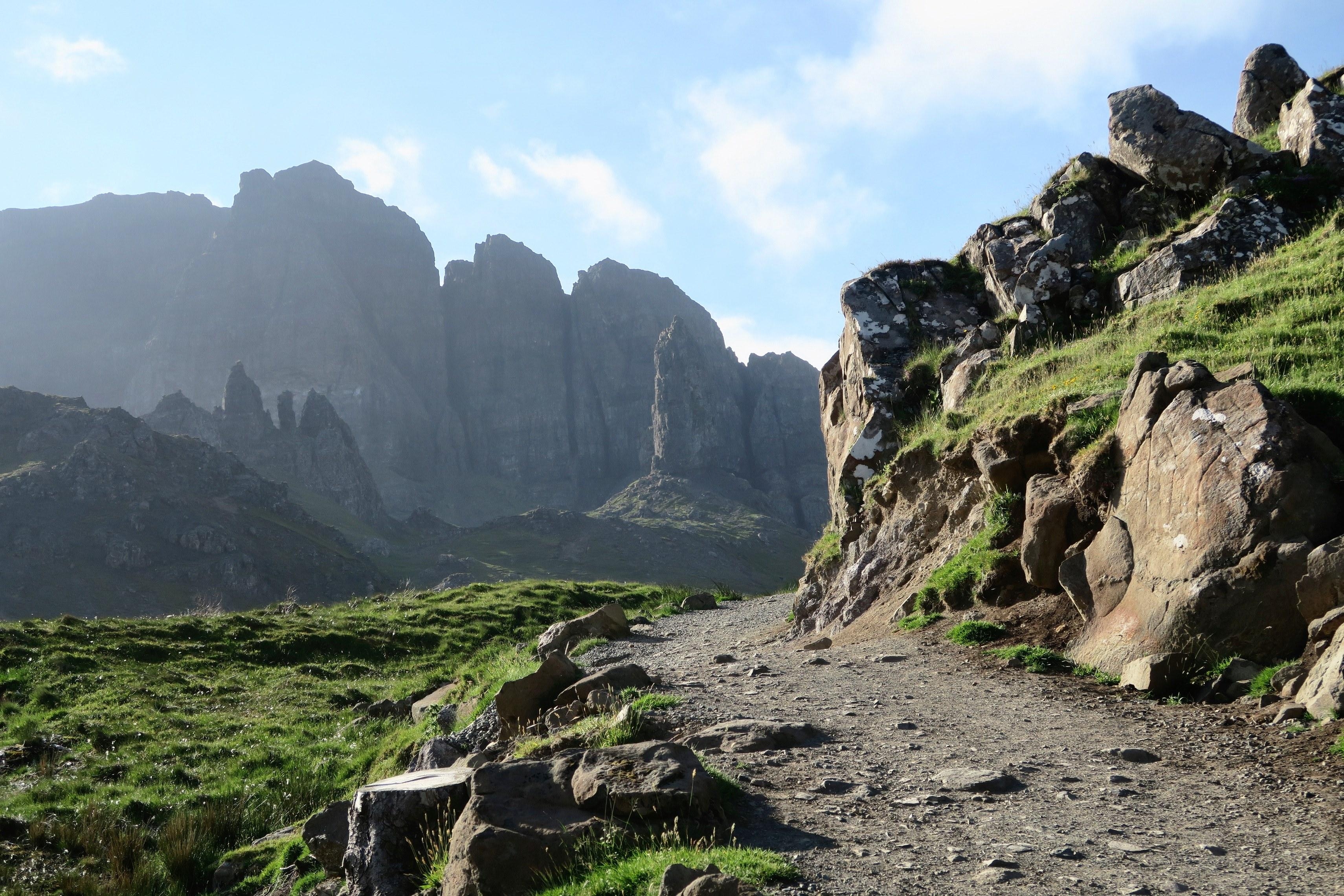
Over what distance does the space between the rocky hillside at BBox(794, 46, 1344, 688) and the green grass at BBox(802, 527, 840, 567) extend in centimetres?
15

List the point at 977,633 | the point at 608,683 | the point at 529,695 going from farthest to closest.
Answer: the point at 977,633 < the point at 529,695 < the point at 608,683

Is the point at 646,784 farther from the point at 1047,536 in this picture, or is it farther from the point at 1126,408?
the point at 1126,408

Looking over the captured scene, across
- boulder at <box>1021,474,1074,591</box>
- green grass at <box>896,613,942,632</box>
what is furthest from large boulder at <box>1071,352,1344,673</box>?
green grass at <box>896,613,942,632</box>

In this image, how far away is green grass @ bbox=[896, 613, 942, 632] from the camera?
14.3 metres

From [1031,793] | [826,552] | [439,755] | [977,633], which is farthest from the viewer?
[826,552]

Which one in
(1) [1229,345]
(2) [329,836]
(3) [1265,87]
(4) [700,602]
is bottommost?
(2) [329,836]

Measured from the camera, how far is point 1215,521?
1001 cm

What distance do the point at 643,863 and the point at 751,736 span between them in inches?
123

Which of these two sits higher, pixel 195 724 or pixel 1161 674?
pixel 1161 674

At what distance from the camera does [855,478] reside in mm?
21875

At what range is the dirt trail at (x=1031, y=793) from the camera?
227 inches

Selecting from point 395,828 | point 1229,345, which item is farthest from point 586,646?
point 1229,345

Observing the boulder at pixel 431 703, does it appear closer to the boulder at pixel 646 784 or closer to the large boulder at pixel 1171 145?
the boulder at pixel 646 784

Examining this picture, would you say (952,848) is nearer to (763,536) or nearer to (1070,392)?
(1070,392)
